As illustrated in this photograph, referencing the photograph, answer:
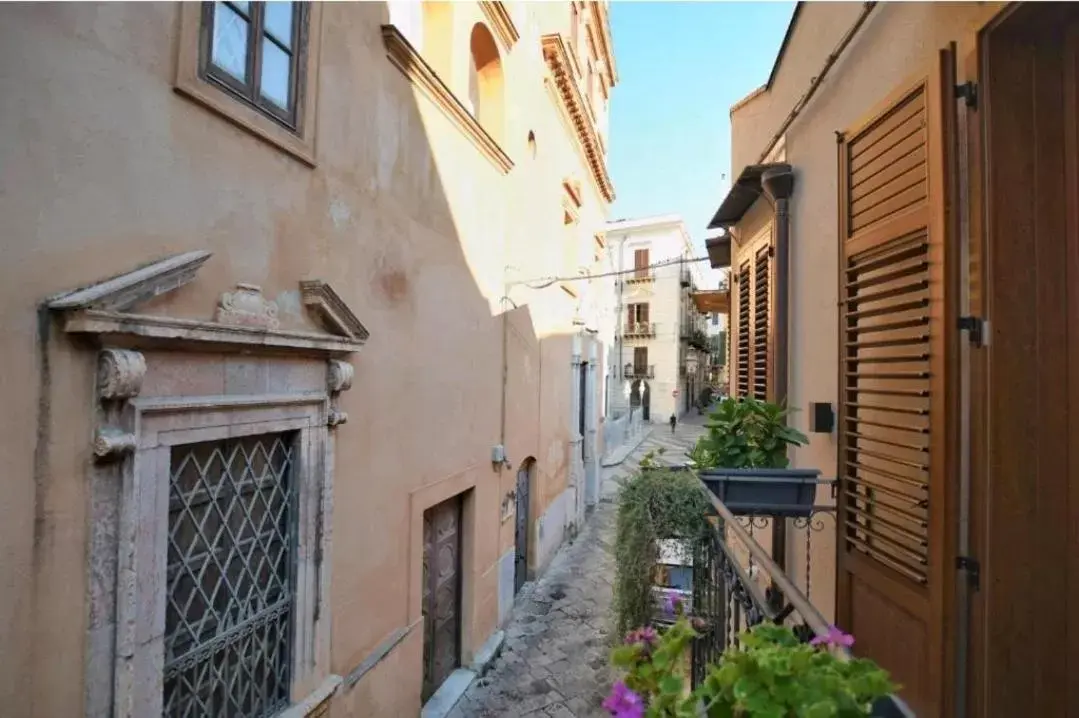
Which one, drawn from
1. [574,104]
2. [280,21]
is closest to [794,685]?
[280,21]

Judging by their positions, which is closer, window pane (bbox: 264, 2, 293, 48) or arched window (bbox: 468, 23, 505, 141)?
window pane (bbox: 264, 2, 293, 48)

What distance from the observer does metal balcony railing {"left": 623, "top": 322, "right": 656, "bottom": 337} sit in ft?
120

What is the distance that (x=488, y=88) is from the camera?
7910 mm

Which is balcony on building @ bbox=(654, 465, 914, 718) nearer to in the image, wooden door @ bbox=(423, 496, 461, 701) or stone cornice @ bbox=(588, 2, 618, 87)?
wooden door @ bbox=(423, 496, 461, 701)

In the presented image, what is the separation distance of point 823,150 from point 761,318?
6.05 ft

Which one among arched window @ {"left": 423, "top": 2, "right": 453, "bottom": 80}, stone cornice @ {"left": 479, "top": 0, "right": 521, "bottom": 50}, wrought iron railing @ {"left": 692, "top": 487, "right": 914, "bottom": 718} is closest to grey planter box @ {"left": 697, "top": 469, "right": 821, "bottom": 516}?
wrought iron railing @ {"left": 692, "top": 487, "right": 914, "bottom": 718}

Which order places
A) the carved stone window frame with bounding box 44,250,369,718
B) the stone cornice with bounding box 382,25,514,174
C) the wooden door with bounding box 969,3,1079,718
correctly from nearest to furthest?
the wooden door with bounding box 969,3,1079,718
the carved stone window frame with bounding box 44,250,369,718
the stone cornice with bounding box 382,25,514,174

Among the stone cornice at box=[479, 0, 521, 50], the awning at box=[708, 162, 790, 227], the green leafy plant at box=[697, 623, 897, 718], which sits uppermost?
the stone cornice at box=[479, 0, 521, 50]

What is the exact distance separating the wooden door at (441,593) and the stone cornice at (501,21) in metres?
5.95

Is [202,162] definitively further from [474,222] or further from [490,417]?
[490,417]

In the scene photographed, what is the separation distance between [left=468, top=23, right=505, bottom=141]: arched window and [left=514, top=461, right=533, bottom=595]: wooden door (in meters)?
5.46

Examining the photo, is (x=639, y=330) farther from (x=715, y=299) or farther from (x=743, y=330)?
(x=743, y=330)

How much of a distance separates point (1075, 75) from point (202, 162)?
392cm

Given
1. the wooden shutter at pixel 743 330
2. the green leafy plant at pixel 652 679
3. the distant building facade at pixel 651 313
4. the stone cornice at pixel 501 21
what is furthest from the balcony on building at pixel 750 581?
the distant building facade at pixel 651 313
